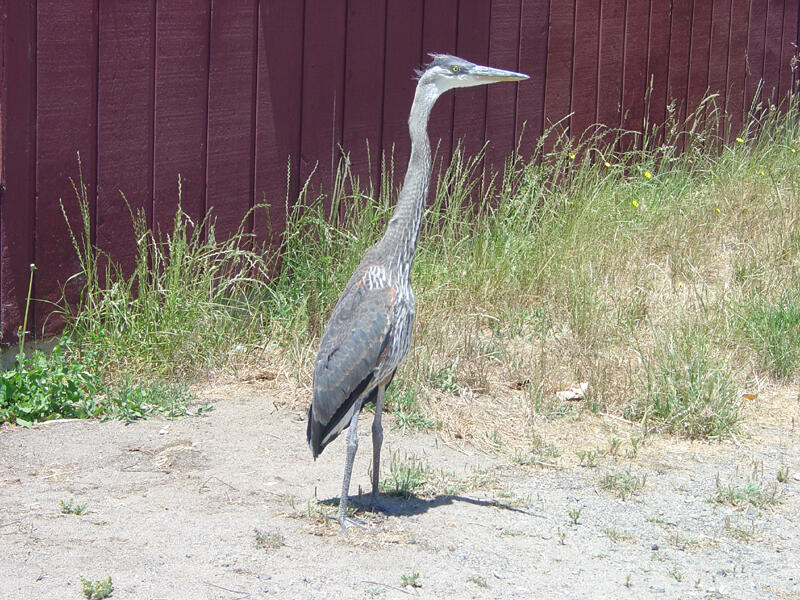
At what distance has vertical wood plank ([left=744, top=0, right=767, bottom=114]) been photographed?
441 inches

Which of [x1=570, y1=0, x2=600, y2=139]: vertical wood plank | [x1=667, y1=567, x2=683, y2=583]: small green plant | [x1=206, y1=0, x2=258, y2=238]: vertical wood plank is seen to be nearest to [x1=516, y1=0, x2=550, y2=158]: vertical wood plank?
[x1=570, y1=0, x2=600, y2=139]: vertical wood plank

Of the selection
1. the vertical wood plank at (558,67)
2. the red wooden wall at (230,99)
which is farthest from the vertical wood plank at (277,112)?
the vertical wood plank at (558,67)

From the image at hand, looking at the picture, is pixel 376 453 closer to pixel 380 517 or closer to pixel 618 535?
pixel 380 517

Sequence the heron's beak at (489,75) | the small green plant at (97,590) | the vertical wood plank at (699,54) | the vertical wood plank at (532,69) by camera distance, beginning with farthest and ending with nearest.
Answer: the vertical wood plank at (699,54) → the vertical wood plank at (532,69) → the heron's beak at (489,75) → the small green plant at (97,590)

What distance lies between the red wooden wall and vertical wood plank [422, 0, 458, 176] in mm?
15

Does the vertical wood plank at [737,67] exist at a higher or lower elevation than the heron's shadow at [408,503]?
higher

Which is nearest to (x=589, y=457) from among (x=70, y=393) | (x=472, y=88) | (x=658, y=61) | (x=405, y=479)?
(x=405, y=479)

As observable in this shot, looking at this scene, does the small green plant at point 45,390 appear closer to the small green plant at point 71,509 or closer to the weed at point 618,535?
the small green plant at point 71,509

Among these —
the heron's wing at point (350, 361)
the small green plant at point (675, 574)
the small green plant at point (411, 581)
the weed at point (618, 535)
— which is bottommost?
the weed at point (618, 535)

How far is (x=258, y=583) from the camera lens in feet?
13.0

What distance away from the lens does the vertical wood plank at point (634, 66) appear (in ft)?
31.4

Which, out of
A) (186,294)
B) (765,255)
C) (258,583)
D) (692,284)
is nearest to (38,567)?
(258,583)

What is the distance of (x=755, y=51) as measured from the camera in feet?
37.3

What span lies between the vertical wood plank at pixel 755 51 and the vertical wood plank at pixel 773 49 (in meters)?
0.09
